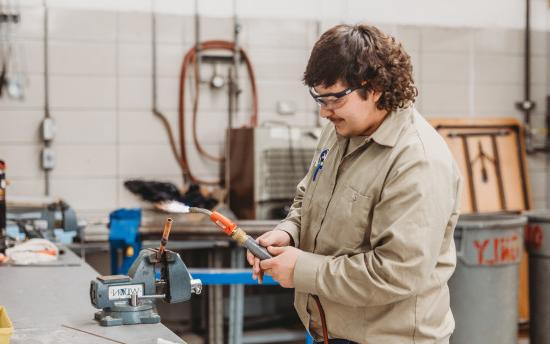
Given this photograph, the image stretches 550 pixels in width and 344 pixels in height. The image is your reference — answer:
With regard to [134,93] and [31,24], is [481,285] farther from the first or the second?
[31,24]

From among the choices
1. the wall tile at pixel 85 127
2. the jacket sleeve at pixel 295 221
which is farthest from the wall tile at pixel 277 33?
the jacket sleeve at pixel 295 221

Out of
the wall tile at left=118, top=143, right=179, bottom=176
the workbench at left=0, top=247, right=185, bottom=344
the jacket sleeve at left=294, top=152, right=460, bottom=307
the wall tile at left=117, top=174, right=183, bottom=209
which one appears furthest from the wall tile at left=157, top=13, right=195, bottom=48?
the jacket sleeve at left=294, top=152, right=460, bottom=307

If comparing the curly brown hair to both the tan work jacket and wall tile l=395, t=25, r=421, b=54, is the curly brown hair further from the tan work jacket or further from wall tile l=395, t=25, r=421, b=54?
wall tile l=395, t=25, r=421, b=54

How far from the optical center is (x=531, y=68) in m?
5.57

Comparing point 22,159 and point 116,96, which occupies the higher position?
point 116,96

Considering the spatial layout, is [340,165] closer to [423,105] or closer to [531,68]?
[423,105]

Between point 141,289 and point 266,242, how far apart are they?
13.8 inches

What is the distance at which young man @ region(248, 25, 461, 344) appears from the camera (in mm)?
1595

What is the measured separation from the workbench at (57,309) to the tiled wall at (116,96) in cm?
185

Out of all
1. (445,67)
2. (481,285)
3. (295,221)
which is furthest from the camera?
(445,67)

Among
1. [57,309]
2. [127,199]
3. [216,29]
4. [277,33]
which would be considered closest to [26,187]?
[127,199]

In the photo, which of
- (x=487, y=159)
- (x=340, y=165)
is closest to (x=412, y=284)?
(x=340, y=165)

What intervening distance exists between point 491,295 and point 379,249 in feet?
8.09

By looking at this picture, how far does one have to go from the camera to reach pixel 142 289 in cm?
189
